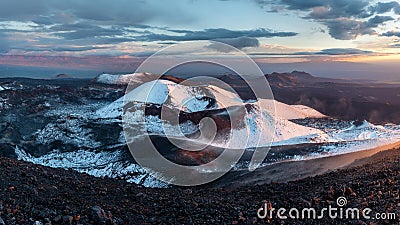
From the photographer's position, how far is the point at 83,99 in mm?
36562

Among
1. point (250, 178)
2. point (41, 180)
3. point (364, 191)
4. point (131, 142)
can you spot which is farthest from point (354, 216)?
point (131, 142)

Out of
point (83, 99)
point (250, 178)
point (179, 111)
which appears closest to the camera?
point (250, 178)

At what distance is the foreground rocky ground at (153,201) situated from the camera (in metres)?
4.86

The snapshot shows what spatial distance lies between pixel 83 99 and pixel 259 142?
21380mm

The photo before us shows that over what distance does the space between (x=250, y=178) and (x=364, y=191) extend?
8611mm

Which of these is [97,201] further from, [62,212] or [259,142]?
[259,142]

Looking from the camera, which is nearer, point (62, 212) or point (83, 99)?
point (62, 212)

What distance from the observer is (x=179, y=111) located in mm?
27656

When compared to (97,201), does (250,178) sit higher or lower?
lower

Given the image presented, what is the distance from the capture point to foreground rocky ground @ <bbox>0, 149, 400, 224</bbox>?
4863 millimetres

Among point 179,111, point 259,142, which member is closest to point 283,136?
point 259,142

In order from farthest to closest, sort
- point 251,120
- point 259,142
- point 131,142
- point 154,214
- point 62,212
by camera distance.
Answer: point 251,120 → point 259,142 → point 131,142 → point 154,214 → point 62,212

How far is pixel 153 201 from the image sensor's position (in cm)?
618

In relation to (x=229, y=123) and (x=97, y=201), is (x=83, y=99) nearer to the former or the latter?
(x=229, y=123)
